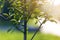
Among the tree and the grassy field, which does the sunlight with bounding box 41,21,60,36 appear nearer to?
the grassy field

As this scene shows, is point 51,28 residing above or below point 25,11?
below

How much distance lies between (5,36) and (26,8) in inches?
Result: 21.0

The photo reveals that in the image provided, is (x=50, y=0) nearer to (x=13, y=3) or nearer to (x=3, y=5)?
(x=13, y=3)

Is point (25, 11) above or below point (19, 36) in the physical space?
above

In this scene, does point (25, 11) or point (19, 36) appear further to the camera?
point (19, 36)

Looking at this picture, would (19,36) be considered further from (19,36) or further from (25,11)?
(25,11)

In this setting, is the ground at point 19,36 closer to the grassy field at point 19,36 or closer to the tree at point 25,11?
the grassy field at point 19,36

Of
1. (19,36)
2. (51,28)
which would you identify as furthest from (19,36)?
(51,28)

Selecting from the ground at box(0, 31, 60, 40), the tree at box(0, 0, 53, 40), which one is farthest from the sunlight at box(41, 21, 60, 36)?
the tree at box(0, 0, 53, 40)

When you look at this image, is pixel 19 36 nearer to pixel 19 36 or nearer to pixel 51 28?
pixel 19 36

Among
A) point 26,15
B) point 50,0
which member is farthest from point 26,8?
point 50,0

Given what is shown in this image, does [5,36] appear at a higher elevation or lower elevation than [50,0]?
lower

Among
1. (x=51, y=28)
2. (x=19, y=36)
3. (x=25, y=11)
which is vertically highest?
(x=25, y=11)

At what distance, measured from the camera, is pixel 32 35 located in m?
2.10
